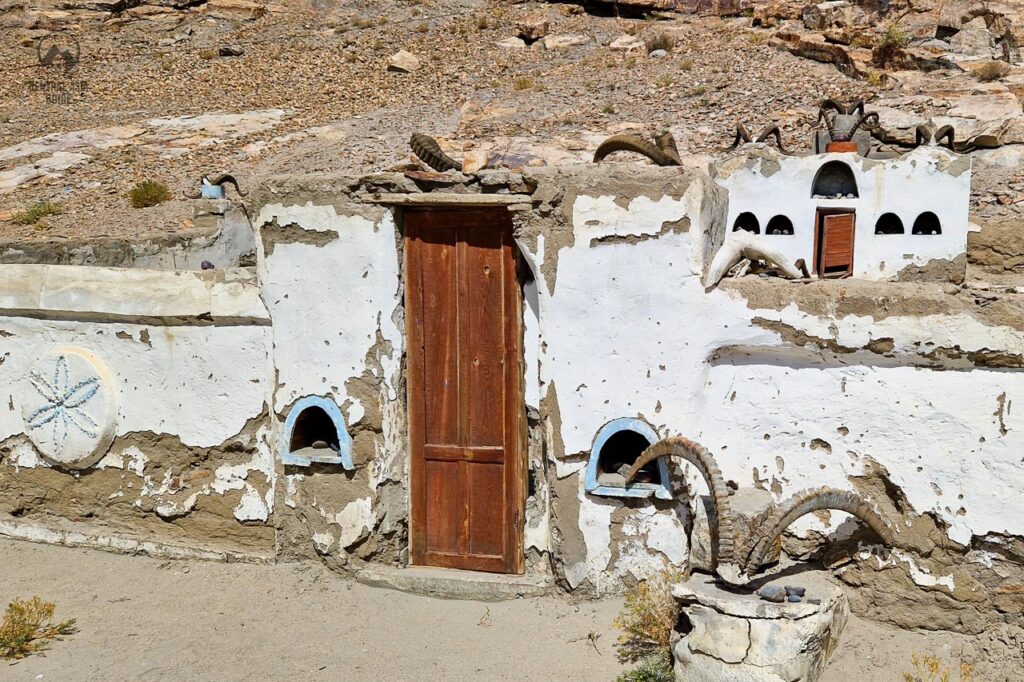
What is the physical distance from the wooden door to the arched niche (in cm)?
827

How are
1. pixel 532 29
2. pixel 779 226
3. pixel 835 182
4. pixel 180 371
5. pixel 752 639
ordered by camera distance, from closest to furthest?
1. pixel 752 639
2. pixel 180 371
3. pixel 835 182
4. pixel 779 226
5. pixel 532 29

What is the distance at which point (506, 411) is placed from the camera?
5855 millimetres

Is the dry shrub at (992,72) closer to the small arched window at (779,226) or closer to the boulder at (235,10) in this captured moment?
the small arched window at (779,226)

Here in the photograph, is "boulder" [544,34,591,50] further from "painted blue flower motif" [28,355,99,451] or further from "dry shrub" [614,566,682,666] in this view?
"dry shrub" [614,566,682,666]

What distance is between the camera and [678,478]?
5387 mm

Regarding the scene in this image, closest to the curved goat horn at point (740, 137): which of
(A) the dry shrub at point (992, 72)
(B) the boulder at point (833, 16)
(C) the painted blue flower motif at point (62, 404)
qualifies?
(A) the dry shrub at point (992, 72)

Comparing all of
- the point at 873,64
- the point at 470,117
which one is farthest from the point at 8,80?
the point at 873,64

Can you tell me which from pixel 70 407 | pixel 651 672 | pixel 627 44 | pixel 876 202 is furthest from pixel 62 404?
pixel 627 44

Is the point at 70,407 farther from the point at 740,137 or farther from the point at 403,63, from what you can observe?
the point at 403,63

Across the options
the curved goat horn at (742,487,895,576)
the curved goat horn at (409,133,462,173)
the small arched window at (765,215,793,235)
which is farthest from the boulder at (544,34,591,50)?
the curved goat horn at (742,487,895,576)

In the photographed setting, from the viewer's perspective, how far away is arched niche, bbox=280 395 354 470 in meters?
5.91

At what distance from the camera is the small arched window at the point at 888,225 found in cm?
1252

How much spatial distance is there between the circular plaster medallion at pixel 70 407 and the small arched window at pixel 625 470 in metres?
3.29

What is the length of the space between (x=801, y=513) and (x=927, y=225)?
892cm
